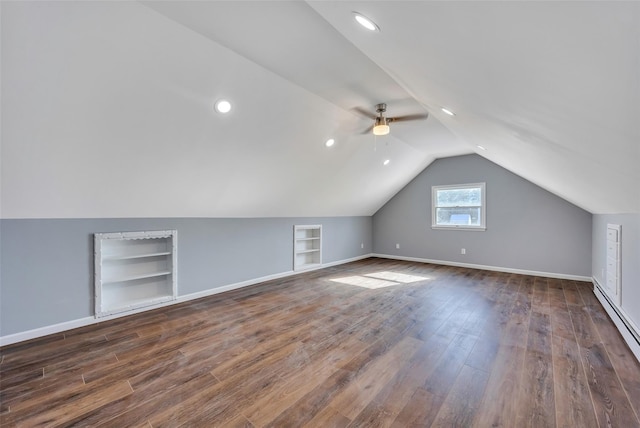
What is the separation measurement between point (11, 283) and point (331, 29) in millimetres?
3728

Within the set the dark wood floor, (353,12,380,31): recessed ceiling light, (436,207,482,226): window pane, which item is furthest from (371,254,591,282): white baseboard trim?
(353,12,380,31): recessed ceiling light

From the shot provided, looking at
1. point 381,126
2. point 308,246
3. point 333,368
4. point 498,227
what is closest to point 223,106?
point 381,126

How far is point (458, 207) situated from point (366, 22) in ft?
18.9

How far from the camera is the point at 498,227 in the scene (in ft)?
18.8

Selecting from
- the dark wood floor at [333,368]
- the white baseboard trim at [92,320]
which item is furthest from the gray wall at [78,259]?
the dark wood floor at [333,368]

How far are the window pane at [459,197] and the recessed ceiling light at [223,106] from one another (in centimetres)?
542

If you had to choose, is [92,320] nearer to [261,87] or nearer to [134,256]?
[134,256]

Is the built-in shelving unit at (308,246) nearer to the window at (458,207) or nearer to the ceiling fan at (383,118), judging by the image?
the ceiling fan at (383,118)

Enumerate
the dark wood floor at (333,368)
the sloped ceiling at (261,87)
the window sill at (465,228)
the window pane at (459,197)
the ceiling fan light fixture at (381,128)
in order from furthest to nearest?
1. the window pane at (459,197)
2. the window sill at (465,228)
3. the ceiling fan light fixture at (381,128)
4. the dark wood floor at (333,368)
5. the sloped ceiling at (261,87)

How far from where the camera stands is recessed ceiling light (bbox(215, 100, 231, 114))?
2.70 m

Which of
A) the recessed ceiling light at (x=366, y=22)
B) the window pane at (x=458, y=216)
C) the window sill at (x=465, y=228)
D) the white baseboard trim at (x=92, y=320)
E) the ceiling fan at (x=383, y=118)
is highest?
the ceiling fan at (x=383, y=118)

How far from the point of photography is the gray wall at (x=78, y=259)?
2588 mm

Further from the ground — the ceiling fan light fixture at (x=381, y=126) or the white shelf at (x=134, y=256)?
the ceiling fan light fixture at (x=381, y=126)

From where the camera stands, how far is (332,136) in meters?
4.00
